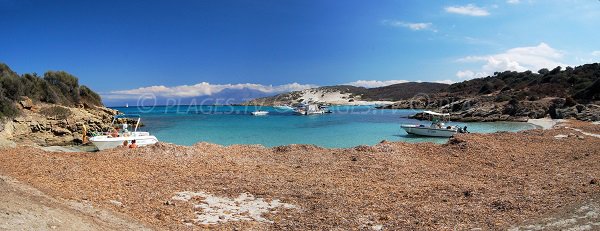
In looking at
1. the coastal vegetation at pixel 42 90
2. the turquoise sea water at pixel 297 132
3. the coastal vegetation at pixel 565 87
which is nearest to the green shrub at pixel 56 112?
the coastal vegetation at pixel 42 90

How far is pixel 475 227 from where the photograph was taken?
827 centimetres

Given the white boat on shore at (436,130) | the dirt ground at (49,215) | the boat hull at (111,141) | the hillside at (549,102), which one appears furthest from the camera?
the hillside at (549,102)

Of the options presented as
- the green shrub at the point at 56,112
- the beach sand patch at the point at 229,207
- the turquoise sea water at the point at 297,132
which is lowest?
the turquoise sea water at the point at 297,132

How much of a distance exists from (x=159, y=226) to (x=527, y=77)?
107m

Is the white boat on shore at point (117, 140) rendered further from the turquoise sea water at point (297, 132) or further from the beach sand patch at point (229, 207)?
the beach sand patch at point (229, 207)

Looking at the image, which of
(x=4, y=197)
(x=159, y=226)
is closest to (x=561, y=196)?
(x=159, y=226)

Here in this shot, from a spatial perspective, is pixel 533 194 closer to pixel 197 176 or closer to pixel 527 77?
pixel 197 176

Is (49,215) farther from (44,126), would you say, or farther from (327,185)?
(44,126)

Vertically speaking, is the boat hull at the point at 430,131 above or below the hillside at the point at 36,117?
below

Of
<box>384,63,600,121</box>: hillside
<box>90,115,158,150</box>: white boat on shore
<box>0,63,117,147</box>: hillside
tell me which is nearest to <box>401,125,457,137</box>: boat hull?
<box>384,63,600,121</box>: hillside

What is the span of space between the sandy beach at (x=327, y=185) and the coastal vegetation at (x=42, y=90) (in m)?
20.2

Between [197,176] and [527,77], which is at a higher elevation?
[527,77]

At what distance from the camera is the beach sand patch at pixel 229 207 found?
30.7 ft

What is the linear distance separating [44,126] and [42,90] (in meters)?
13.3
